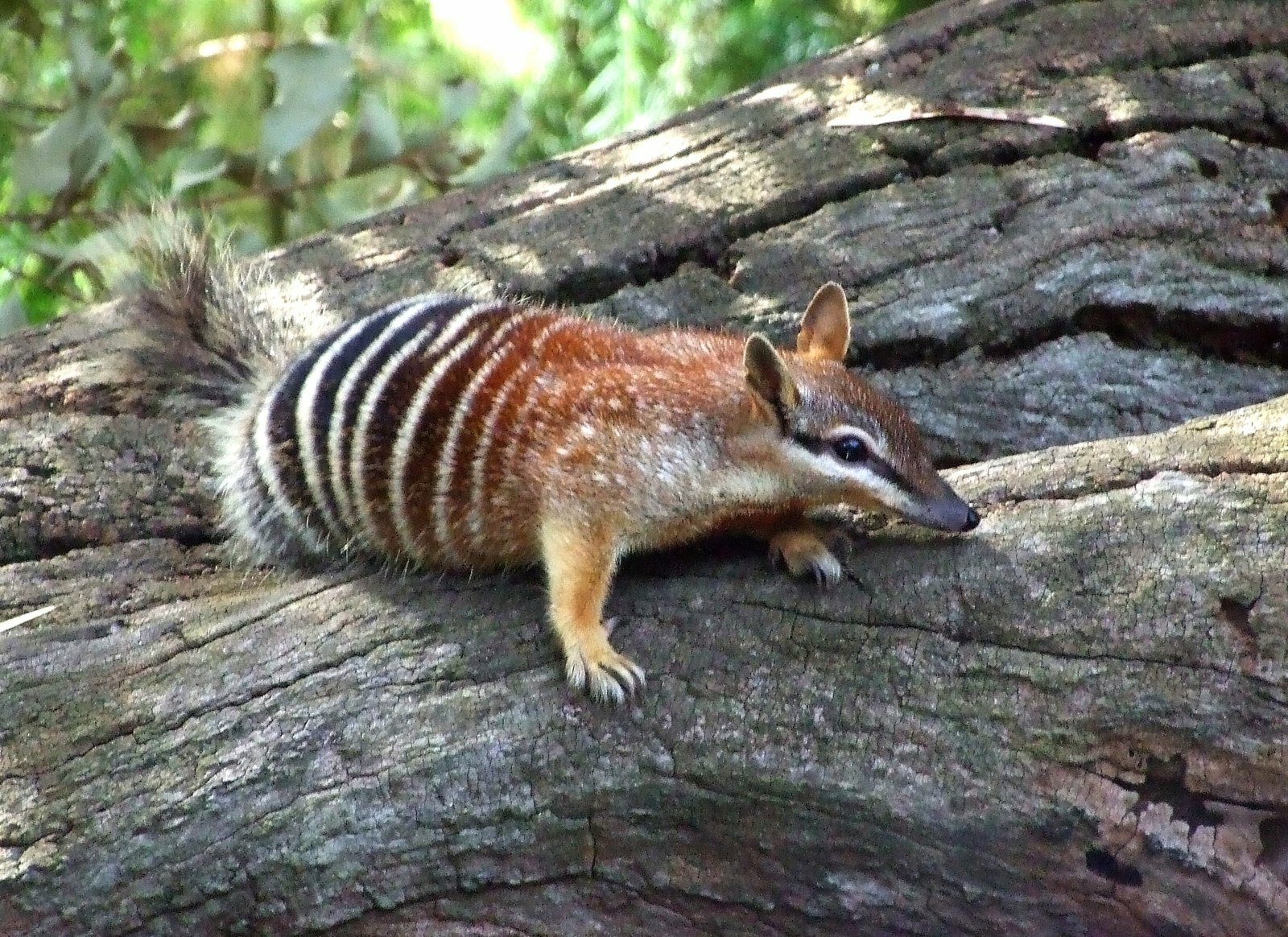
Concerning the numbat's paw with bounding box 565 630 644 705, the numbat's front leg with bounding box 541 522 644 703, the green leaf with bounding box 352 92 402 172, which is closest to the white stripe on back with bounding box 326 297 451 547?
the numbat's front leg with bounding box 541 522 644 703

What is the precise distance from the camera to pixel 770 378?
6.56 feet

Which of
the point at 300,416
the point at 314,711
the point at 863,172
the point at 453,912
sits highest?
the point at 863,172

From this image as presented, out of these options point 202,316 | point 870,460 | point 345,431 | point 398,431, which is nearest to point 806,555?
point 870,460

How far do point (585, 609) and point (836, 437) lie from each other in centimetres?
49

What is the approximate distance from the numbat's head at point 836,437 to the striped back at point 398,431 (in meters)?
0.44

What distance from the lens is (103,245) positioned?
2.88 metres

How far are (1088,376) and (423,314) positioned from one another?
1.33 metres

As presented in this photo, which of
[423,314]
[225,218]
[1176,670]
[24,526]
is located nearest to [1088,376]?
[1176,670]

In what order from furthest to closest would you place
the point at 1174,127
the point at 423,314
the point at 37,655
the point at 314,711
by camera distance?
the point at 1174,127 < the point at 423,314 < the point at 37,655 < the point at 314,711

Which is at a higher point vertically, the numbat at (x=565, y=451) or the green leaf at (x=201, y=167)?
the green leaf at (x=201, y=167)

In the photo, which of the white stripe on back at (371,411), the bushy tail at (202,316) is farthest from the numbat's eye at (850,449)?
the bushy tail at (202,316)

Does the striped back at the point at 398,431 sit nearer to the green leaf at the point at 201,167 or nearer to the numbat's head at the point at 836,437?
the numbat's head at the point at 836,437

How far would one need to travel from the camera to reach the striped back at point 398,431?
2191 millimetres

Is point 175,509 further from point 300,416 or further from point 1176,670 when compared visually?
point 1176,670
